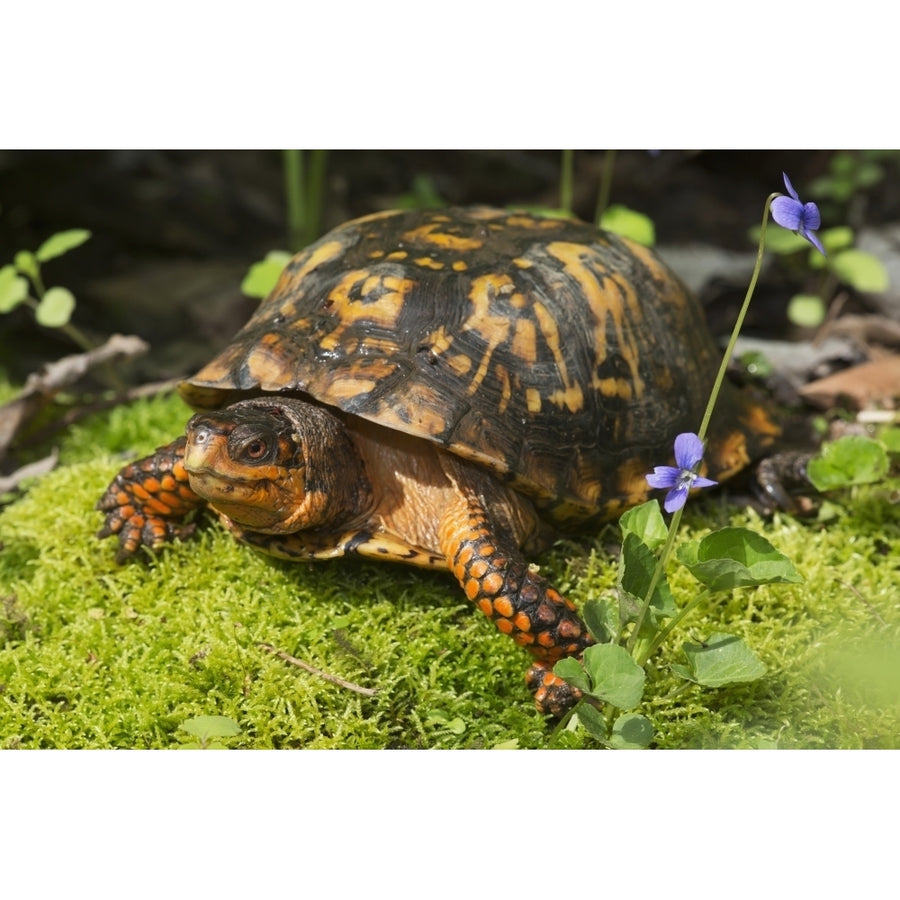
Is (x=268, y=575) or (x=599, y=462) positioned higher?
(x=599, y=462)

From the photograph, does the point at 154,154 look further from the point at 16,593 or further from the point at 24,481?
the point at 16,593

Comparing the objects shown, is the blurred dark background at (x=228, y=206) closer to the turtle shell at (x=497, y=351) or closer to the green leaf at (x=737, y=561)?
the turtle shell at (x=497, y=351)

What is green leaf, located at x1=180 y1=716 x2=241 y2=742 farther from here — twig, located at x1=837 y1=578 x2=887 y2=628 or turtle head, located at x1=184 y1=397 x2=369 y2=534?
twig, located at x1=837 y1=578 x2=887 y2=628

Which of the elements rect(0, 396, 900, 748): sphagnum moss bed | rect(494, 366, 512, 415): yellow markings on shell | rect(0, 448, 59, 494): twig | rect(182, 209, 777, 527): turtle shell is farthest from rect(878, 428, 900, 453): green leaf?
rect(0, 448, 59, 494): twig

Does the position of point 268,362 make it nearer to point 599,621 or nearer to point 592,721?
point 599,621

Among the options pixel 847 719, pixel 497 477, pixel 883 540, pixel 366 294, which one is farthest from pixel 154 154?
pixel 847 719

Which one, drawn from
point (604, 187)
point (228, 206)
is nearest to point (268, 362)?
point (604, 187)
